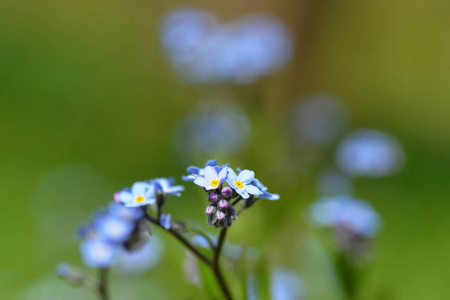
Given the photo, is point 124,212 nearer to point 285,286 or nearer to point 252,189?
point 252,189

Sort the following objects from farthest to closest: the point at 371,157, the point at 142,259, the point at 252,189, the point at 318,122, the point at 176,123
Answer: the point at 176,123 → the point at 318,122 → the point at 371,157 → the point at 142,259 → the point at 252,189

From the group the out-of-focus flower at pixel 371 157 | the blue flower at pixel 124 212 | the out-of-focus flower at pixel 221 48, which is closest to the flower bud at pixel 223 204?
the blue flower at pixel 124 212

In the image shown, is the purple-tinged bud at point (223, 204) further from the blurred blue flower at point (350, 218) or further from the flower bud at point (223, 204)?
the blurred blue flower at point (350, 218)

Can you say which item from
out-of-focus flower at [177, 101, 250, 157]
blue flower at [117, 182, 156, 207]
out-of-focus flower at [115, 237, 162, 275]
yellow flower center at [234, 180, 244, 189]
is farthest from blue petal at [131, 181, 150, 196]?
out-of-focus flower at [177, 101, 250, 157]

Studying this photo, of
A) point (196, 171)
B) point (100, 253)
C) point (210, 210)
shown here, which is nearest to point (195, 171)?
point (196, 171)

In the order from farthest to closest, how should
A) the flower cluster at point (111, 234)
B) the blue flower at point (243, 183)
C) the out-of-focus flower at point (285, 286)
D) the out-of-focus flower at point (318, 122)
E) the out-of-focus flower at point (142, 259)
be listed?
1. the out-of-focus flower at point (318, 122)
2. the out-of-focus flower at point (142, 259)
3. the out-of-focus flower at point (285, 286)
4. the flower cluster at point (111, 234)
5. the blue flower at point (243, 183)

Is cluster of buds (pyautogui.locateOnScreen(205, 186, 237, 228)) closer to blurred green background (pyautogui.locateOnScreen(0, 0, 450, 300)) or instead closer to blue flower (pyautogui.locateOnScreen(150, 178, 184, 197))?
blue flower (pyautogui.locateOnScreen(150, 178, 184, 197))
